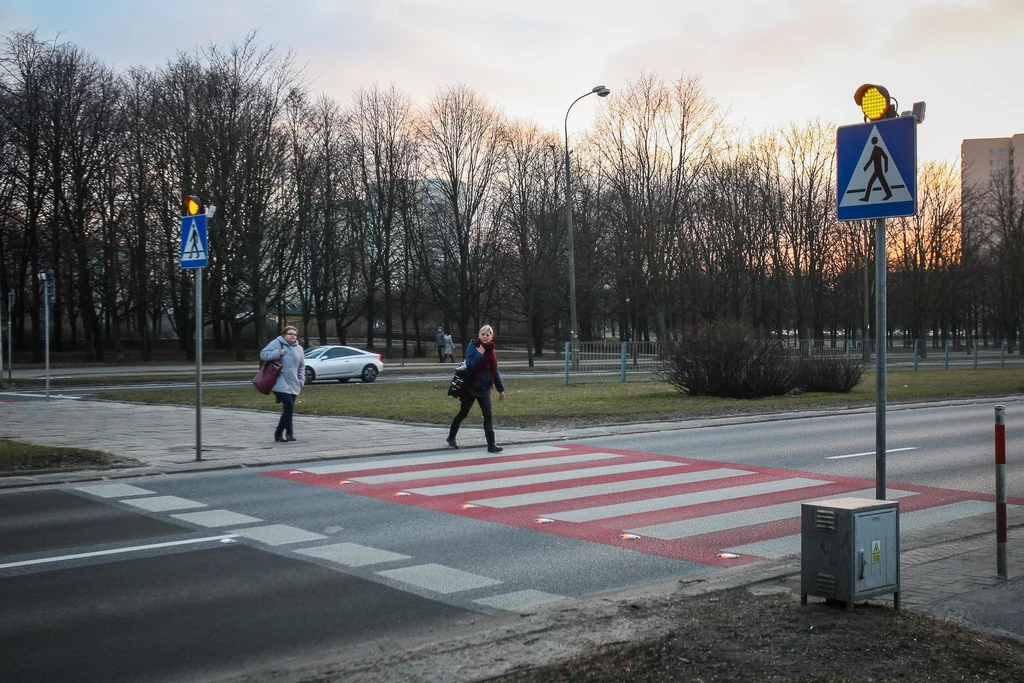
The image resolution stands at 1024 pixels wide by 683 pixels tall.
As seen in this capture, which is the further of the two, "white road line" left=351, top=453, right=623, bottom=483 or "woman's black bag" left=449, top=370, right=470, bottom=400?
"woman's black bag" left=449, top=370, right=470, bottom=400

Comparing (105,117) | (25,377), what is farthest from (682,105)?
(25,377)

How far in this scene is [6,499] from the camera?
33.3 feet

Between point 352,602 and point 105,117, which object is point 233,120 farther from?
point 352,602

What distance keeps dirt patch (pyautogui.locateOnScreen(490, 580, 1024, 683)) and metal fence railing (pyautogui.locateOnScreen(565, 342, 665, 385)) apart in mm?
28030

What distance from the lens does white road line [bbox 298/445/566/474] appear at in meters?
12.4

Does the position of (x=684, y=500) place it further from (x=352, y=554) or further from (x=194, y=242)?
(x=194, y=242)

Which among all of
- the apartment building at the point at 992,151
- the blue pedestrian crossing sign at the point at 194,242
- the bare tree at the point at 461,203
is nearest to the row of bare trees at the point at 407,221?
the bare tree at the point at 461,203

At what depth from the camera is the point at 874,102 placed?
653 centimetres

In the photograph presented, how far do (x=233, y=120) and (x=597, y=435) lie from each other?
32488 mm

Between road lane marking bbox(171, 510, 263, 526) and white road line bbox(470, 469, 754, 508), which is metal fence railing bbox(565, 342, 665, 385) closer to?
white road line bbox(470, 469, 754, 508)

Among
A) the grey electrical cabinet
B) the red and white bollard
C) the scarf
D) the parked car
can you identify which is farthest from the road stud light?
the parked car

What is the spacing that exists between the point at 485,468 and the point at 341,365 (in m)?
24.5

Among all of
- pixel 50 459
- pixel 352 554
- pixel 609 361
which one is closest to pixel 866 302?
pixel 609 361

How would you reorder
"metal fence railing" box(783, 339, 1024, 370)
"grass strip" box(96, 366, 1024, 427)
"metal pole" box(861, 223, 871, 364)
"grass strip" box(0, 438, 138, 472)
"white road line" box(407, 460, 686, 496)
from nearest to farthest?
"white road line" box(407, 460, 686, 496) → "grass strip" box(0, 438, 138, 472) → "grass strip" box(96, 366, 1024, 427) → "metal pole" box(861, 223, 871, 364) → "metal fence railing" box(783, 339, 1024, 370)
